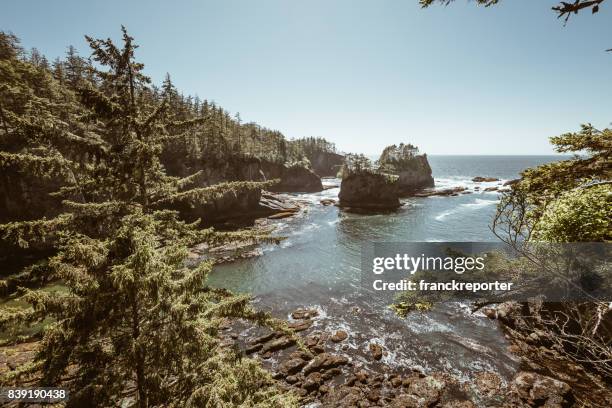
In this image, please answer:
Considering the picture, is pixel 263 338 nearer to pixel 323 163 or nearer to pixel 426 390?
pixel 426 390

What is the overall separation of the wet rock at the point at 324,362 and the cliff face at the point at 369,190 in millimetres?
47619

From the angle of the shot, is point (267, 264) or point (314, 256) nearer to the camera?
point (267, 264)

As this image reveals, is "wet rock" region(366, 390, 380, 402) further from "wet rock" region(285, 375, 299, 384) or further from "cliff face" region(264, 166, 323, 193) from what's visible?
"cliff face" region(264, 166, 323, 193)

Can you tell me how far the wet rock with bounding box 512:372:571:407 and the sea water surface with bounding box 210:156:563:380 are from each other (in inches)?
31.8

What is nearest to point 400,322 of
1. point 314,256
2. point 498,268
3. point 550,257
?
point 498,268

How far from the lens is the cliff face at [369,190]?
6256 centimetres

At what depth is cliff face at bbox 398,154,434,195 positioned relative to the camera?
282 feet

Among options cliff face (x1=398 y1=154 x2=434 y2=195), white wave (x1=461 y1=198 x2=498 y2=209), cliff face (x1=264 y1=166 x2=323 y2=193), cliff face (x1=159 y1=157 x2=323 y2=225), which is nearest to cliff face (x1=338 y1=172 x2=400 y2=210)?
white wave (x1=461 y1=198 x2=498 y2=209)


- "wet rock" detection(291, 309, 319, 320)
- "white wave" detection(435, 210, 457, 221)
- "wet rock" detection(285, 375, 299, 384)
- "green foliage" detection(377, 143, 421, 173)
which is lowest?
"wet rock" detection(285, 375, 299, 384)

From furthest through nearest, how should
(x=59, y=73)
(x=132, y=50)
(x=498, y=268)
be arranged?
(x=59, y=73) → (x=498, y=268) → (x=132, y=50)

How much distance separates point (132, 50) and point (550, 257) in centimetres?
1691

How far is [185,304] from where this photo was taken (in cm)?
677

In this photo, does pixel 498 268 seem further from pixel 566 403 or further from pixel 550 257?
pixel 566 403

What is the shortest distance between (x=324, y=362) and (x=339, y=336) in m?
2.65
